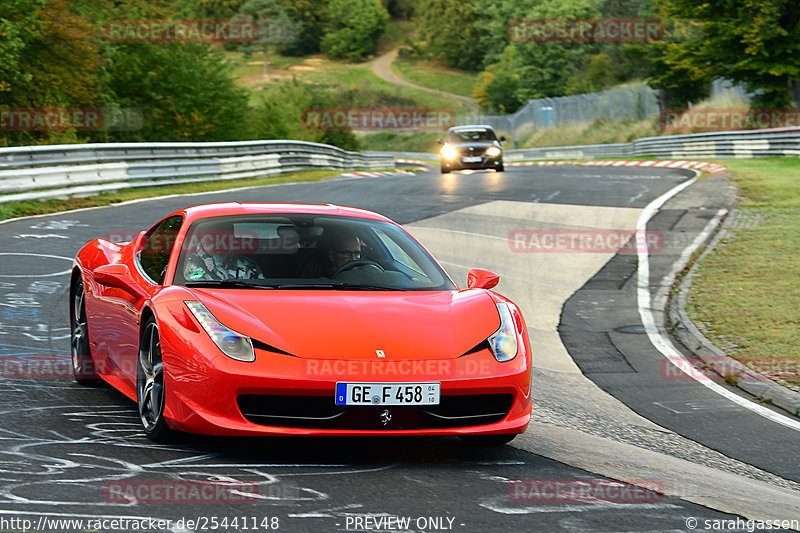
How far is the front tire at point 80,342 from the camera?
23.1 ft

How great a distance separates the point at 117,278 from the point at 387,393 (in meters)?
2.06

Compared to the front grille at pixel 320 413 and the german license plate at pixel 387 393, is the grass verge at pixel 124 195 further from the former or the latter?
the german license plate at pixel 387 393

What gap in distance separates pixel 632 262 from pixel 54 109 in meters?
18.4

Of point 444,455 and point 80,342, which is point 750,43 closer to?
point 80,342

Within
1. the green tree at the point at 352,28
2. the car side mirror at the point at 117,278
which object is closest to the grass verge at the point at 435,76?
the green tree at the point at 352,28

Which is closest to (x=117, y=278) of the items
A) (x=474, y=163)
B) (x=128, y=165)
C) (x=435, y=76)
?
(x=128, y=165)

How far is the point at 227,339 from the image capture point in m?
5.29

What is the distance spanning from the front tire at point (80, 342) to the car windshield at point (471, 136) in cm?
2860

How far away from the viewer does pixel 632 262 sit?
15.4 meters

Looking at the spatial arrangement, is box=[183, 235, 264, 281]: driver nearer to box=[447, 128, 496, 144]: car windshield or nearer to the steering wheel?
the steering wheel

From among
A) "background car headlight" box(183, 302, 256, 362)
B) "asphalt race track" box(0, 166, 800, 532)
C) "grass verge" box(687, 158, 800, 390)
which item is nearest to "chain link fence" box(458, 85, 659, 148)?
"grass verge" box(687, 158, 800, 390)

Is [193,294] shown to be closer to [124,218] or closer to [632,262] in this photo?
[632,262]

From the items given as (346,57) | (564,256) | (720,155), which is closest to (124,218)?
(564,256)

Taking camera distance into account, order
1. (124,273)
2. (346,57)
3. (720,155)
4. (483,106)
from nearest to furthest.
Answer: (124,273), (720,155), (483,106), (346,57)
